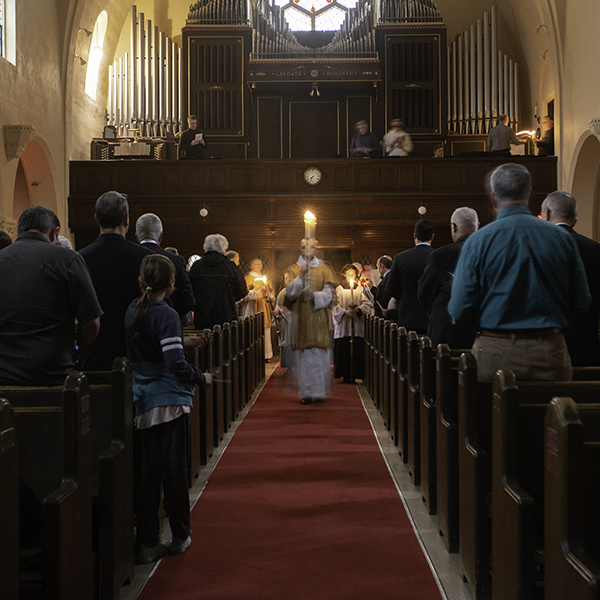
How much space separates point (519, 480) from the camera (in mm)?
2568

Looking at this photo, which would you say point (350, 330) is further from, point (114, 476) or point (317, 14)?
point (317, 14)

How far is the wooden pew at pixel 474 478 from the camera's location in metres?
2.77

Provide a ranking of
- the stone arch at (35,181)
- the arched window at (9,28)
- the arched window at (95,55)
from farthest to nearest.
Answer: the arched window at (95,55) → the stone arch at (35,181) → the arched window at (9,28)

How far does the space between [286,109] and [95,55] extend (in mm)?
4611

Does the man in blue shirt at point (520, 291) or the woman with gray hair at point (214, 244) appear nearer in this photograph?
the man in blue shirt at point (520, 291)

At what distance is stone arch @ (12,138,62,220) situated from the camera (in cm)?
1253

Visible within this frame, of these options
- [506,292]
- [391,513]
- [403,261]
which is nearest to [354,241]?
[403,261]

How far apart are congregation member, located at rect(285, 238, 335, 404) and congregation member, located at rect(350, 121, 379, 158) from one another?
6385 mm

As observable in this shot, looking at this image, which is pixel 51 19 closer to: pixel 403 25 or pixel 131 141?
pixel 131 141

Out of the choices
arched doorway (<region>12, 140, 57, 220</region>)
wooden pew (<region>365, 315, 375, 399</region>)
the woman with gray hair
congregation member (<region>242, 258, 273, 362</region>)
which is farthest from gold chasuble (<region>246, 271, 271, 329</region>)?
arched doorway (<region>12, 140, 57, 220</region>)

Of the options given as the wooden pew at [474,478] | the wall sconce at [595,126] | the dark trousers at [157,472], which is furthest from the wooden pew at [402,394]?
the wall sconce at [595,126]

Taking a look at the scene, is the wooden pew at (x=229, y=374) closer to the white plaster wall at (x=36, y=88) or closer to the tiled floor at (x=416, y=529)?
the tiled floor at (x=416, y=529)

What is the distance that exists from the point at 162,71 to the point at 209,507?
14.1 meters

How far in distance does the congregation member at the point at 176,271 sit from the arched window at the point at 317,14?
1358 cm
